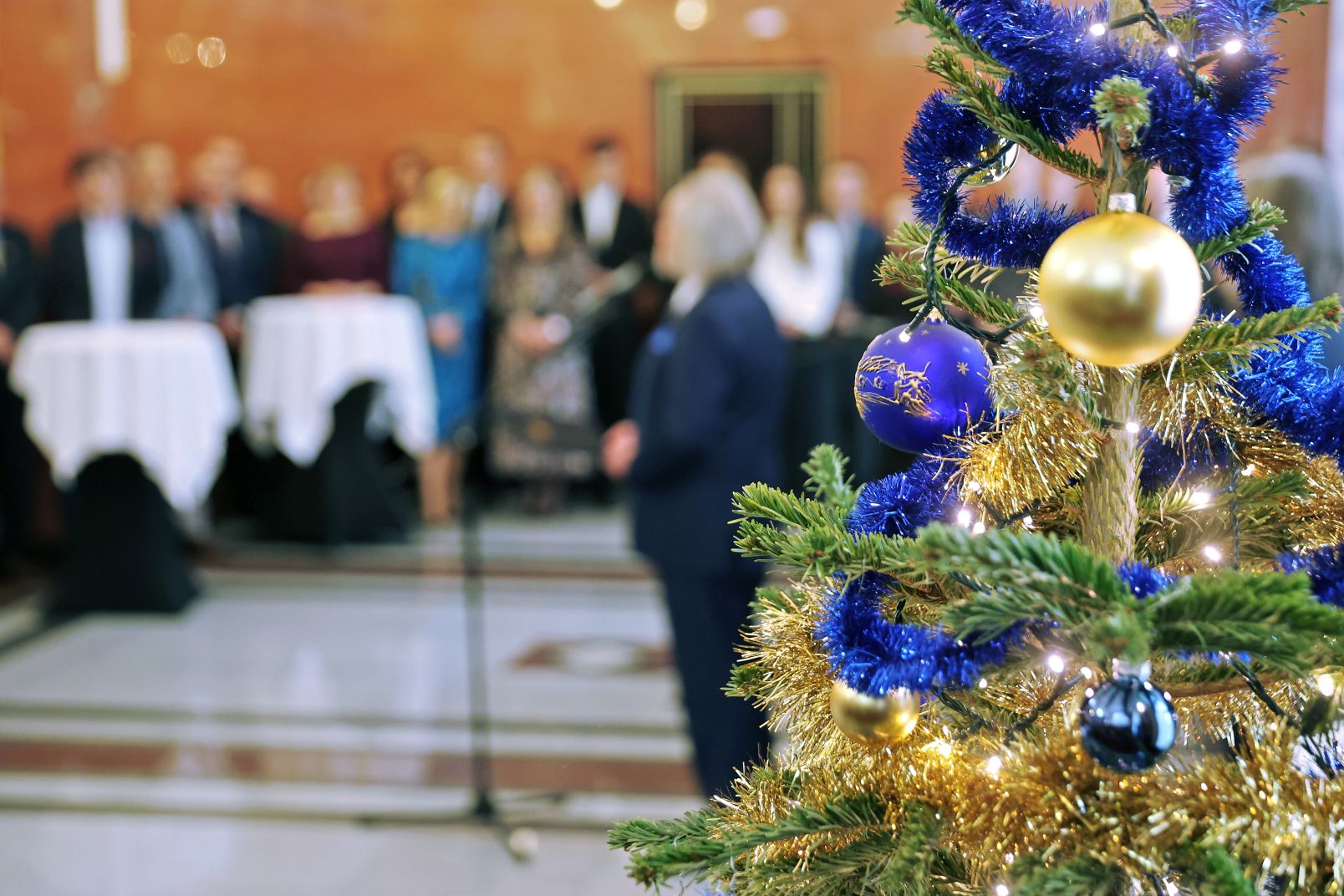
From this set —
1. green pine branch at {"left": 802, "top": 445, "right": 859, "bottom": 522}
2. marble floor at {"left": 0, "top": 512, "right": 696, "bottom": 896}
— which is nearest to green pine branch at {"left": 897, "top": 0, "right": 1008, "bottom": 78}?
green pine branch at {"left": 802, "top": 445, "right": 859, "bottom": 522}

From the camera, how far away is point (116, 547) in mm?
6027

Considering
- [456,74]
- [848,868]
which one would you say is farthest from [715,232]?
[456,74]

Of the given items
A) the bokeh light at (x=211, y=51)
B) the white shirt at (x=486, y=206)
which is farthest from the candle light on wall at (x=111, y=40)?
the white shirt at (x=486, y=206)

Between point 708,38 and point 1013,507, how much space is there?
955 centimetres

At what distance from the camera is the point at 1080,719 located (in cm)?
85

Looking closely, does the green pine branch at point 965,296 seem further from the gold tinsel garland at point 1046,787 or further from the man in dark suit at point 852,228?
the man in dark suit at point 852,228

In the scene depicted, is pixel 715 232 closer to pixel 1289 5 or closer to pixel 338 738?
pixel 338 738

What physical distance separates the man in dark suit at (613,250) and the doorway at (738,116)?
1242 mm

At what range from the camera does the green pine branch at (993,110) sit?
0.92 metres

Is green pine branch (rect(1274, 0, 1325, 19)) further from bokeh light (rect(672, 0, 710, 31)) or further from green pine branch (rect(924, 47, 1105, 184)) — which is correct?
bokeh light (rect(672, 0, 710, 31))

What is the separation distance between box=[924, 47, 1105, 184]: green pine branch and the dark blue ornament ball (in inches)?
12.9

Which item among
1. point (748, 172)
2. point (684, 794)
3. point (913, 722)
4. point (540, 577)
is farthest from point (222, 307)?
point (913, 722)

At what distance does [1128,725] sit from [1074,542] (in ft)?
0.35

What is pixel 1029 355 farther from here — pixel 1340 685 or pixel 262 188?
pixel 262 188
